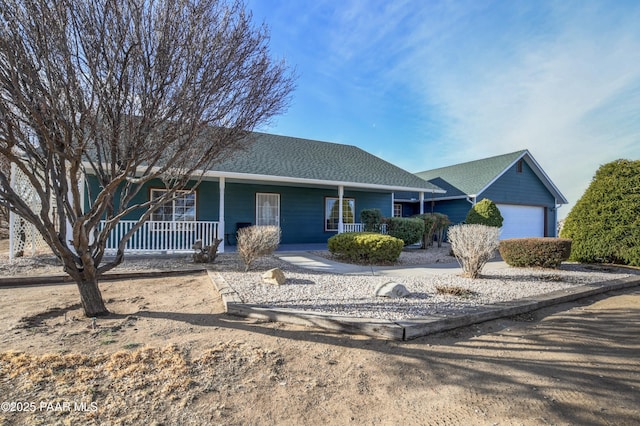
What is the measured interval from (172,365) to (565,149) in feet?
57.0

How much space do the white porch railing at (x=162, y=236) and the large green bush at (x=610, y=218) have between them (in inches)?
468

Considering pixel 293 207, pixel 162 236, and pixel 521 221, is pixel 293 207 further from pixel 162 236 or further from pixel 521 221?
pixel 521 221

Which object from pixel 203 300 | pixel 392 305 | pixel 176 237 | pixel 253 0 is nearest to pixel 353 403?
pixel 392 305

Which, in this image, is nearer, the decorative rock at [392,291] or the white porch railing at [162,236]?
the decorative rock at [392,291]

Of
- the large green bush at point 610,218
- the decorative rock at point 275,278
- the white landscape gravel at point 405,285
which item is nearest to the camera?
the white landscape gravel at point 405,285

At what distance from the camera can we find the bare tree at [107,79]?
10.2 ft

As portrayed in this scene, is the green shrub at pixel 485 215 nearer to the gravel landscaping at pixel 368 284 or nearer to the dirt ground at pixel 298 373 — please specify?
the gravel landscaping at pixel 368 284

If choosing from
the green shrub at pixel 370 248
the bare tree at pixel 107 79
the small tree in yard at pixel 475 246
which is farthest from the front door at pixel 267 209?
the bare tree at pixel 107 79

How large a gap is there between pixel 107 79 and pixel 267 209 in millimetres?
9943

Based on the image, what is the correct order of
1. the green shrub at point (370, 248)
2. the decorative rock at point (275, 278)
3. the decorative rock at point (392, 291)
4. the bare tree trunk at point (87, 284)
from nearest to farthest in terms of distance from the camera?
the bare tree trunk at point (87, 284)
the decorative rock at point (392, 291)
the decorative rock at point (275, 278)
the green shrub at point (370, 248)

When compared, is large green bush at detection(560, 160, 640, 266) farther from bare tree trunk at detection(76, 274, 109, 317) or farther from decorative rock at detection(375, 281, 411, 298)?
bare tree trunk at detection(76, 274, 109, 317)

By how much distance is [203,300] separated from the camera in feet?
16.4

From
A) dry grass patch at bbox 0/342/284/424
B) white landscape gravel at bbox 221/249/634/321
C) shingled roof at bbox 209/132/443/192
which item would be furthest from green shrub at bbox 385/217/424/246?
dry grass patch at bbox 0/342/284/424

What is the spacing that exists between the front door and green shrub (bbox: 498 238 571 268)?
8601 millimetres
